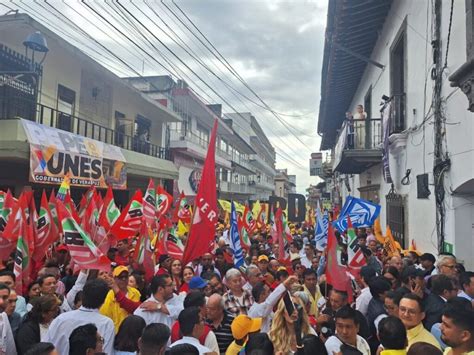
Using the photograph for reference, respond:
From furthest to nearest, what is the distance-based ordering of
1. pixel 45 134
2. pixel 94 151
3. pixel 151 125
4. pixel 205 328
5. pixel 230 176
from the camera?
pixel 230 176, pixel 151 125, pixel 94 151, pixel 45 134, pixel 205 328

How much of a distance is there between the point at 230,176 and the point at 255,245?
110ft

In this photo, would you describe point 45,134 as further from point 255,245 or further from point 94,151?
point 255,245

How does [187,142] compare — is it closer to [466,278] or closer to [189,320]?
→ [466,278]

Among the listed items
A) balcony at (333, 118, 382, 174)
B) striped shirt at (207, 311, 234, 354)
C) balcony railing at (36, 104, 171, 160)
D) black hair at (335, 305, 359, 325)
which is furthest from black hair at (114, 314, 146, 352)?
balcony railing at (36, 104, 171, 160)

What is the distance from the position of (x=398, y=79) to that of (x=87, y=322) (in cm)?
1021

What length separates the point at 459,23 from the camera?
6754 millimetres

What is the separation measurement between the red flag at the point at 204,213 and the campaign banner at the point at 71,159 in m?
7.75

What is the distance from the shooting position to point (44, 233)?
21.3 feet

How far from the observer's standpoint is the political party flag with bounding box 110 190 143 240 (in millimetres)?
→ 8039

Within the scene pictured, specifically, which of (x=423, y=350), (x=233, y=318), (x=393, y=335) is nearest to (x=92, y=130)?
(x=233, y=318)

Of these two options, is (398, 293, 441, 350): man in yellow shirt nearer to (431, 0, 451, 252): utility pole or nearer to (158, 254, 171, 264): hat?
(158, 254, 171, 264): hat

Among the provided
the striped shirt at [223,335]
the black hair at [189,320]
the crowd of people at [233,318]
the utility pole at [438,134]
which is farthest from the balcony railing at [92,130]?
the black hair at [189,320]

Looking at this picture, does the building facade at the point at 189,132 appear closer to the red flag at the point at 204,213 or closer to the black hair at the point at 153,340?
the red flag at the point at 204,213

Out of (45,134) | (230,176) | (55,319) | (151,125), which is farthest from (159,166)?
(230,176)
